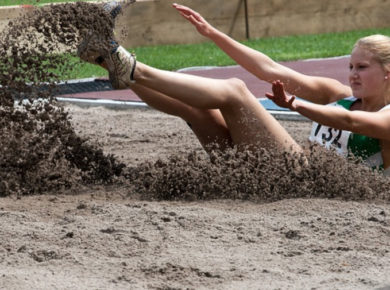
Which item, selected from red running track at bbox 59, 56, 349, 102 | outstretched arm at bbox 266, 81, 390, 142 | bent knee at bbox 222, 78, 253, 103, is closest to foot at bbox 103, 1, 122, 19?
bent knee at bbox 222, 78, 253, 103

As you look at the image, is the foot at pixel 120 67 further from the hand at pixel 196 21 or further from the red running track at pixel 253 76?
the red running track at pixel 253 76

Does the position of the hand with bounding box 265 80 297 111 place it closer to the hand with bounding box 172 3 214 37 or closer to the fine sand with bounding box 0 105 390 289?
the fine sand with bounding box 0 105 390 289

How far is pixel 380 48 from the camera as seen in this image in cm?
544

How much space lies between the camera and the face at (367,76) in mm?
5410

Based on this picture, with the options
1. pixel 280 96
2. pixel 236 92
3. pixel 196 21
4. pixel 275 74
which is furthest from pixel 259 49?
pixel 280 96

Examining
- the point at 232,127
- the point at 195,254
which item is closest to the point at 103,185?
the point at 232,127

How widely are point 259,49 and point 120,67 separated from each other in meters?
9.39

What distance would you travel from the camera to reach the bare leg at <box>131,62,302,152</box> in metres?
5.24

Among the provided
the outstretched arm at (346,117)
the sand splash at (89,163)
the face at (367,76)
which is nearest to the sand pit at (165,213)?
the sand splash at (89,163)

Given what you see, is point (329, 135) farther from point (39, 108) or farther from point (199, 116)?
point (39, 108)

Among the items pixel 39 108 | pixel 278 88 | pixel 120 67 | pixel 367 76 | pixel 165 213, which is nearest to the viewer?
pixel 278 88

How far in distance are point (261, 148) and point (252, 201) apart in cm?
33

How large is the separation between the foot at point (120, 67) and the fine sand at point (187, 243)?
2.10 feet

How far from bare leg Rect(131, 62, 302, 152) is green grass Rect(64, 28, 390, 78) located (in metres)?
6.60
